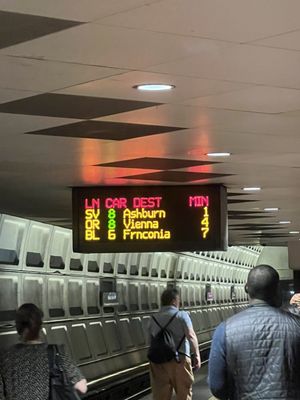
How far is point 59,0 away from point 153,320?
25.1 ft

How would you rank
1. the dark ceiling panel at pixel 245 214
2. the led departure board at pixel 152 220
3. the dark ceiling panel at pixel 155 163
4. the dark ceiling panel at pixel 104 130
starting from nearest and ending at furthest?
the dark ceiling panel at pixel 104 130, the dark ceiling panel at pixel 155 163, the led departure board at pixel 152 220, the dark ceiling panel at pixel 245 214

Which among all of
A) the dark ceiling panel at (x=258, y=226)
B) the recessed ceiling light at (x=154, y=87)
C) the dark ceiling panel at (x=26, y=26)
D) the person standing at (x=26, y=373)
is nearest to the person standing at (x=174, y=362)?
the person standing at (x=26, y=373)

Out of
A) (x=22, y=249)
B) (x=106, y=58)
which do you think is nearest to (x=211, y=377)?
(x=106, y=58)

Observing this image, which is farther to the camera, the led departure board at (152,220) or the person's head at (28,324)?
the led departure board at (152,220)

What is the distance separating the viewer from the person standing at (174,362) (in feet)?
34.9

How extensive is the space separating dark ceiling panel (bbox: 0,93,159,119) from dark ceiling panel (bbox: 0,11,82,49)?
127 centimetres

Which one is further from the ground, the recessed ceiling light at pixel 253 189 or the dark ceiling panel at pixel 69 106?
the dark ceiling panel at pixel 69 106

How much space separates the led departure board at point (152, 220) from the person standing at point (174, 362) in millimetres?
1598

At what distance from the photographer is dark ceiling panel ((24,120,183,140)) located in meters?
6.64

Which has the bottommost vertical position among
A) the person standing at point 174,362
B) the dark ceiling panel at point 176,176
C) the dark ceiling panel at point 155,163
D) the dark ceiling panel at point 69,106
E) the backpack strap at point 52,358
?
the person standing at point 174,362

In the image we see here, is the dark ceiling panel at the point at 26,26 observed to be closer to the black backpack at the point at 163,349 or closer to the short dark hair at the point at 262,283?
the short dark hair at the point at 262,283

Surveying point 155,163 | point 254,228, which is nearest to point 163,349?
point 155,163

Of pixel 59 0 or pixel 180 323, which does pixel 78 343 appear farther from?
pixel 59 0

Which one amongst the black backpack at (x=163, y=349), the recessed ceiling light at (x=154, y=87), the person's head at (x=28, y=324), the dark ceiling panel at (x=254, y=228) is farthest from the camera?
the dark ceiling panel at (x=254, y=228)
